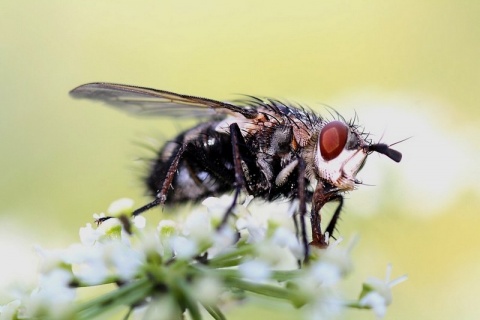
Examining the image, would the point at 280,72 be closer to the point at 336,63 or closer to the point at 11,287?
the point at 336,63

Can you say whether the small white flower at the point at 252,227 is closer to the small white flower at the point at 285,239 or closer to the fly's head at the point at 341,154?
the small white flower at the point at 285,239

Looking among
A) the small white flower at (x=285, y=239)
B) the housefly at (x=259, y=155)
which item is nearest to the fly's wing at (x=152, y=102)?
the housefly at (x=259, y=155)

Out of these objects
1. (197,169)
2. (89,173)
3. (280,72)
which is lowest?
(89,173)

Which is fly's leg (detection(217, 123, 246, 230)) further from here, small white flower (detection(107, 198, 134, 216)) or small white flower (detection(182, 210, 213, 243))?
small white flower (detection(107, 198, 134, 216))

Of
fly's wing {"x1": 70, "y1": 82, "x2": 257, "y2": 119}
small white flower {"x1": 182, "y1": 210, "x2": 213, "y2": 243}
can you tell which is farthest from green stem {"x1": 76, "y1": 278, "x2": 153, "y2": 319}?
fly's wing {"x1": 70, "y1": 82, "x2": 257, "y2": 119}

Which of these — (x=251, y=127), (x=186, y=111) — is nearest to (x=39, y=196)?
(x=186, y=111)

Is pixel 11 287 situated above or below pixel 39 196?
above
